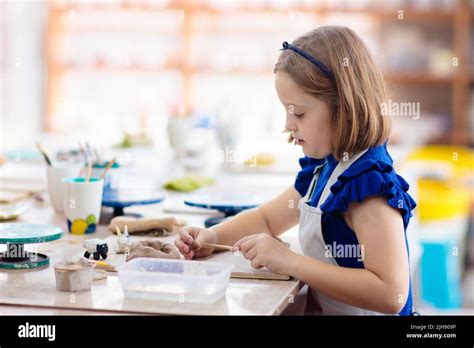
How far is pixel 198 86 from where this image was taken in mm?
5523

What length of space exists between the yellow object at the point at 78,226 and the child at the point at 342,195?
0.29 m

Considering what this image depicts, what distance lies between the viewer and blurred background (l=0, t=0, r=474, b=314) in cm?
430

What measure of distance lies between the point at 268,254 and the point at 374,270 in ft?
0.61

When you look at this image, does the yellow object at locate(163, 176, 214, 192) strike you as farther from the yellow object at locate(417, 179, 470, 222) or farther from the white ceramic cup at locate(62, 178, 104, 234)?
the yellow object at locate(417, 179, 470, 222)

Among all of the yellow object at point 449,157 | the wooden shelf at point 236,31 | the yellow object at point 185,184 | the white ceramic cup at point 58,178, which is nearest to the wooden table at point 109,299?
the white ceramic cup at point 58,178

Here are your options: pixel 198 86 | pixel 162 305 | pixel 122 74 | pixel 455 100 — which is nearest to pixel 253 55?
pixel 198 86

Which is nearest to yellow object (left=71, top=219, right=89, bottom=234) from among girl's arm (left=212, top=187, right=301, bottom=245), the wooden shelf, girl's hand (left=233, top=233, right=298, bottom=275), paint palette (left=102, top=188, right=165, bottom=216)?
paint palette (left=102, top=188, right=165, bottom=216)

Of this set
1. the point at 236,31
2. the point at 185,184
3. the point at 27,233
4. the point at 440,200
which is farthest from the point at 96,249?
the point at 236,31

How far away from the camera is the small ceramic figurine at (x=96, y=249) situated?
1461 millimetres

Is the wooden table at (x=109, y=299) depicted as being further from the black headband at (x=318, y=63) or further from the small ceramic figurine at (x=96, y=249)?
the black headband at (x=318, y=63)

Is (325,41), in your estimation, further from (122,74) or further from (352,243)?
(122,74)

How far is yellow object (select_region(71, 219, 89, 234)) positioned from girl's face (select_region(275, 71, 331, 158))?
541 millimetres

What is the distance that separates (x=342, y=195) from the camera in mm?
1378

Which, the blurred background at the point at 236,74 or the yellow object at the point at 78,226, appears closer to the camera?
the yellow object at the point at 78,226
